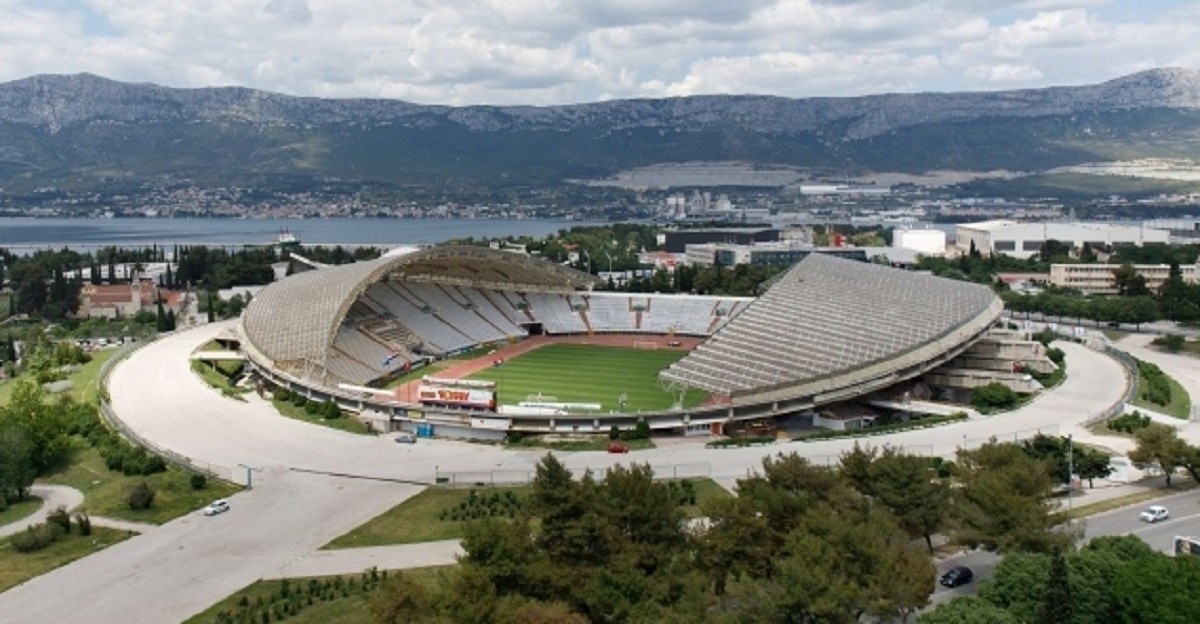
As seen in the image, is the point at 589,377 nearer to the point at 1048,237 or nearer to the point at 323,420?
the point at 323,420

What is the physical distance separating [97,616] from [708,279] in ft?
230

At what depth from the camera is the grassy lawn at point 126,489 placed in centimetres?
3362

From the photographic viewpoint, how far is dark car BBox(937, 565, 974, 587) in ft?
85.2

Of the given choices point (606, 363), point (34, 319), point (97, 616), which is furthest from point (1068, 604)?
point (34, 319)

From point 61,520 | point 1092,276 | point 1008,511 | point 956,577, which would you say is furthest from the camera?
point 1092,276

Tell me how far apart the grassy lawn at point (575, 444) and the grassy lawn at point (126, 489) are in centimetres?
1231

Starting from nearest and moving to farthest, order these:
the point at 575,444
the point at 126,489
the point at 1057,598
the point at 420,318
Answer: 1. the point at 1057,598
2. the point at 126,489
3. the point at 575,444
4. the point at 420,318

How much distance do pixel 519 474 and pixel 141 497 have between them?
520 inches

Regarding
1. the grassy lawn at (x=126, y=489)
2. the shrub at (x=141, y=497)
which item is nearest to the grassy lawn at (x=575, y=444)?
the grassy lawn at (x=126, y=489)

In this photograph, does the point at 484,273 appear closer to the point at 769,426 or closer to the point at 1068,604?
the point at 769,426

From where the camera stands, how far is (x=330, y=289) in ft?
189

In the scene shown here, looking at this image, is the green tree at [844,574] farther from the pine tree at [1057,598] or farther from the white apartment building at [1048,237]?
the white apartment building at [1048,237]

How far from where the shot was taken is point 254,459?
131ft

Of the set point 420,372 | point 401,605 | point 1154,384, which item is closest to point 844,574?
point 401,605
